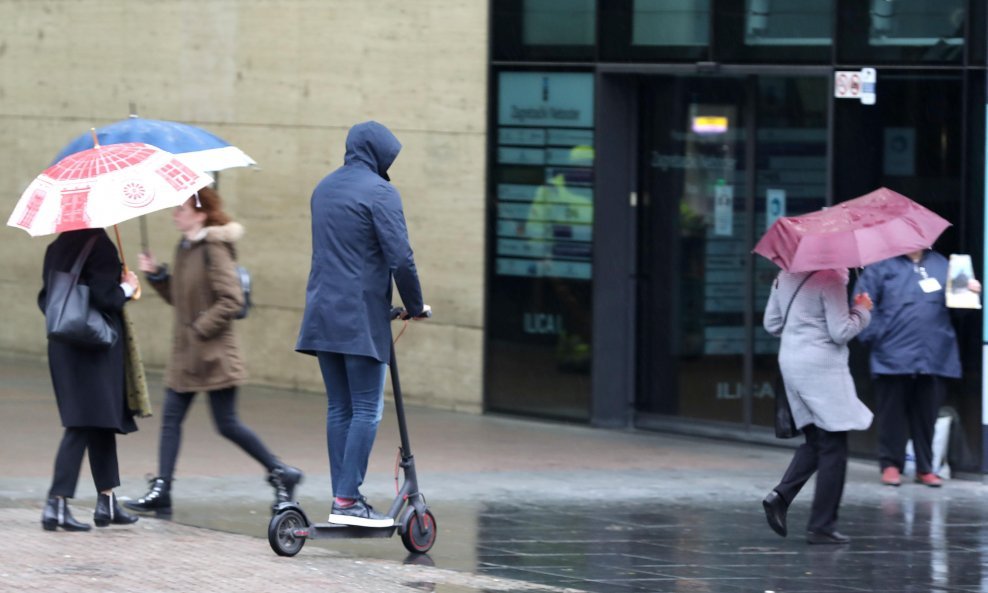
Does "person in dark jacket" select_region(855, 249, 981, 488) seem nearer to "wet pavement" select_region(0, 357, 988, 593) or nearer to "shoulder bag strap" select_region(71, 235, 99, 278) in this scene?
"wet pavement" select_region(0, 357, 988, 593)


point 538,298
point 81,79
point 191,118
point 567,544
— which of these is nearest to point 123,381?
point 567,544

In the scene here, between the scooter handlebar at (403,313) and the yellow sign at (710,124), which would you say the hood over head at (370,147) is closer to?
the scooter handlebar at (403,313)

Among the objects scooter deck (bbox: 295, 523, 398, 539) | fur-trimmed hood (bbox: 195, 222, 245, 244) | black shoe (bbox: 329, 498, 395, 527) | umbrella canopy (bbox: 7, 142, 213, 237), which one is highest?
umbrella canopy (bbox: 7, 142, 213, 237)

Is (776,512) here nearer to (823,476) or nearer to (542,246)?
(823,476)

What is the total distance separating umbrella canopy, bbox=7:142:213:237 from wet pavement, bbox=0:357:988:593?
4.87ft

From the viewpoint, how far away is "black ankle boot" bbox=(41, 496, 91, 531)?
26.7ft

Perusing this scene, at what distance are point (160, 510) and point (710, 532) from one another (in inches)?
113

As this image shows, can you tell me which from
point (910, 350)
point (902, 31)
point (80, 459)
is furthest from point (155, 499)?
point (902, 31)

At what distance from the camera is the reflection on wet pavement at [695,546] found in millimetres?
7598

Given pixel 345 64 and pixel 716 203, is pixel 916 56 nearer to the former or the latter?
pixel 716 203

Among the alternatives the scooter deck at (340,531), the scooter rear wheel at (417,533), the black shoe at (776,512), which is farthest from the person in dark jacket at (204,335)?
the black shoe at (776,512)

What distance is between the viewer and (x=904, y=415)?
10.6 metres

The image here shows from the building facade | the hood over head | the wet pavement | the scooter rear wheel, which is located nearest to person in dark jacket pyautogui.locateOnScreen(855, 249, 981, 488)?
the wet pavement

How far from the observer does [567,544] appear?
8.38 m
